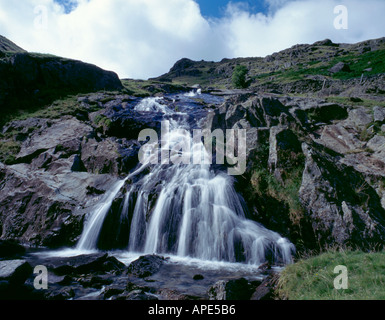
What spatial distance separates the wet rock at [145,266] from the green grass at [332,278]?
5.32 meters

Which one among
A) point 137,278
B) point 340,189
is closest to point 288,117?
point 340,189

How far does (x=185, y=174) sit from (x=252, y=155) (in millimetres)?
4502

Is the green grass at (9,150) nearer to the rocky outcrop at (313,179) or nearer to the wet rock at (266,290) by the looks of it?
the rocky outcrop at (313,179)

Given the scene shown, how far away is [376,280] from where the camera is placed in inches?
228

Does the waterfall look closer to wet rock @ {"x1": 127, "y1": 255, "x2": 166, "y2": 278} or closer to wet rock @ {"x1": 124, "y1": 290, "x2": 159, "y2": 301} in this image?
wet rock @ {"x1": 127, "y1": 255, "x2": 166, "y2": 278}

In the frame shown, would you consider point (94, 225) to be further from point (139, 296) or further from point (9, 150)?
point (9, 150)

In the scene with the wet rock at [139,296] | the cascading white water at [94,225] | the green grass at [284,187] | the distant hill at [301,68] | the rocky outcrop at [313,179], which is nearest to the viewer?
the wet rock at [139,296]

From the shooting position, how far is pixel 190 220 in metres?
13.1

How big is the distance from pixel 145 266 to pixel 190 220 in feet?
11.9

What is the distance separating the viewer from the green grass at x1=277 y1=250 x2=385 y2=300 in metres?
5.57

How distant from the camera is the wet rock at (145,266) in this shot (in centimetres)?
991

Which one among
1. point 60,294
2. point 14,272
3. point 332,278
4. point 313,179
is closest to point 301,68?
point 313,179

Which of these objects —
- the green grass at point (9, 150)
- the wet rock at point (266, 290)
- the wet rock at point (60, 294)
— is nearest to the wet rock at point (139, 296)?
the wet rock at point (60, 294)

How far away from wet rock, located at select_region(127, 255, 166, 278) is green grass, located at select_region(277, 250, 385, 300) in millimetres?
5319
